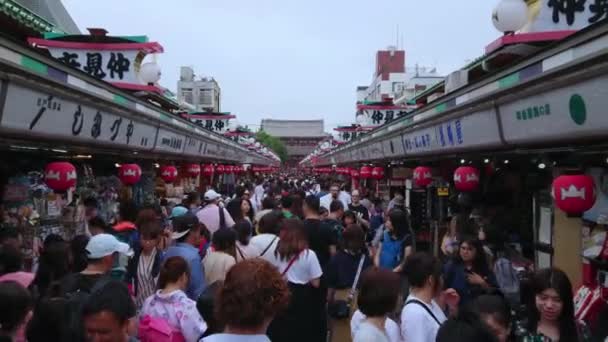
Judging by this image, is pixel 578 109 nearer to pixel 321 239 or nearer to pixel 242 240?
pixel 321 239

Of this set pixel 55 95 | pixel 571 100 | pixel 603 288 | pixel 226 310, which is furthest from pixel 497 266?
pixel 55 95

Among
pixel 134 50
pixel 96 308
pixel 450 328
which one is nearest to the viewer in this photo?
pixel 450 328

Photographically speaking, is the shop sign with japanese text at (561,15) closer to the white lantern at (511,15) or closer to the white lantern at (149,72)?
the white lantern at (511,15)

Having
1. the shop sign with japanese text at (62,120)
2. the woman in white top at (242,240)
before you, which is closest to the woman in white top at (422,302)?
the woman in white top at (242,240)

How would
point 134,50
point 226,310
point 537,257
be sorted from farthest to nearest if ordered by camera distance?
point 134,50 → point 537,257 → point 226,310

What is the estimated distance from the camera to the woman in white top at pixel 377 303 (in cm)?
388

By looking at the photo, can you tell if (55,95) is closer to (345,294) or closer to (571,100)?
(345,294)

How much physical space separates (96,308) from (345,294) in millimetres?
3592

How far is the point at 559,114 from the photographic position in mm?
5414

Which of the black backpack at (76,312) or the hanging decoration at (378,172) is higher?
the hanging decoration at (378,172)

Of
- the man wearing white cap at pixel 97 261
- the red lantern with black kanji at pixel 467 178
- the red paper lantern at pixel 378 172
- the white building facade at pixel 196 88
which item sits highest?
the white building facade at pixel 196 88

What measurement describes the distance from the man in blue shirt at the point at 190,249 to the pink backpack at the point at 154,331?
3.83 feet

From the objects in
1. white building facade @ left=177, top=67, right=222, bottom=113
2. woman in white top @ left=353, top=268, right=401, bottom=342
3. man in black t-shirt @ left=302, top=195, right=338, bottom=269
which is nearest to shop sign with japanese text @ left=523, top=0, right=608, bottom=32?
man in black t-shirt @ left=302, top=195, right=338, bottom=269

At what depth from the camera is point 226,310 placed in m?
2.90
